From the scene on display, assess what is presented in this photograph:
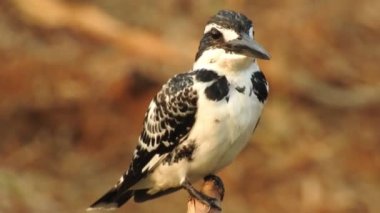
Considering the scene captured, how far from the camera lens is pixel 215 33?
3621mm

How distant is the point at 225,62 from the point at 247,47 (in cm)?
11

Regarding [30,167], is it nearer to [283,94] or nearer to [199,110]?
[283,94]

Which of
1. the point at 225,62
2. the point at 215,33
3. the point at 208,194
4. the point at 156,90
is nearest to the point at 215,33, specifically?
the point at 215,33

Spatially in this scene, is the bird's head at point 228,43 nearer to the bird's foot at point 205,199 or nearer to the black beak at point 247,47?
the black beak at point 247,47

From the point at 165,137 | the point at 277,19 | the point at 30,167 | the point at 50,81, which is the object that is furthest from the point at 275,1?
the point at 165,137

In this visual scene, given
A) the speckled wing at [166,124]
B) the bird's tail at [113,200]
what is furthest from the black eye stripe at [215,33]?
the bird's tail at [113,200]

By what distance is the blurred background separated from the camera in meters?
6.98

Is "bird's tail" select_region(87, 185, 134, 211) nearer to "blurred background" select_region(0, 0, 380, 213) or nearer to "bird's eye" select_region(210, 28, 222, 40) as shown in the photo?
"bird's eye" select_region(210, 28, 222, 40)

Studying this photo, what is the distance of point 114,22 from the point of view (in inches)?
317

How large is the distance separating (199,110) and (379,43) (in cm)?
466

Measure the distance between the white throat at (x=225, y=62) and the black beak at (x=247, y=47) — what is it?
0.02 meters

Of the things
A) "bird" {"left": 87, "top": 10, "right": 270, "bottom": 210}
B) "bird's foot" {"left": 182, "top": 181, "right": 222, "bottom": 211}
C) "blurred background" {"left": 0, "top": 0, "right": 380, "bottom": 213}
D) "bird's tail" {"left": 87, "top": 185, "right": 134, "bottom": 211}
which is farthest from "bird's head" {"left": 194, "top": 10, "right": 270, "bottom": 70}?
"blurred background" {"left": 0, "top": 0, "right": 380, "bottom": 213}

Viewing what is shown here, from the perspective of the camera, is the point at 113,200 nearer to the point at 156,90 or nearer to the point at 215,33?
the point at 215,33

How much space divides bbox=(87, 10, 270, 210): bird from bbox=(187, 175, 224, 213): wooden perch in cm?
2
